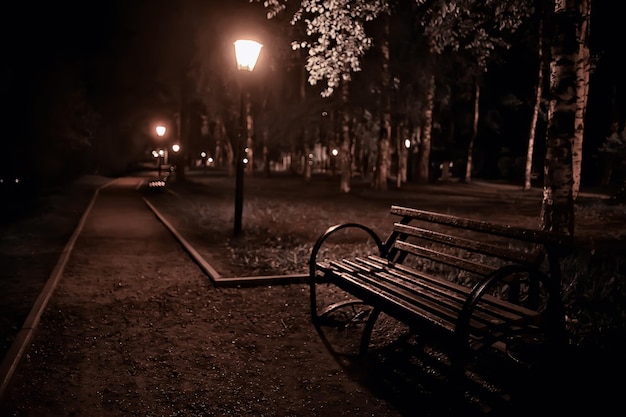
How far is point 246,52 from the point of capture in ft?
33.4

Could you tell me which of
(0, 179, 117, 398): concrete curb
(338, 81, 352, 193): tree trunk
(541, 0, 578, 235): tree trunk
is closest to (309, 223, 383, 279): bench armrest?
(0, 179, 117, 398): concrete curb

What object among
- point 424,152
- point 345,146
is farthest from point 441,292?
point 424,152

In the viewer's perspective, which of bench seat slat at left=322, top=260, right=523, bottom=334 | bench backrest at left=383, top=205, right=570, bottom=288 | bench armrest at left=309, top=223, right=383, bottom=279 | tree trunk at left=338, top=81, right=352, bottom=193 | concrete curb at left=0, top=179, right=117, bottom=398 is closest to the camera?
bench seat slat at left=322, top=260, right=523, bottom=334

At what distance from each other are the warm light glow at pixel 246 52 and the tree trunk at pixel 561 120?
18.3 feet

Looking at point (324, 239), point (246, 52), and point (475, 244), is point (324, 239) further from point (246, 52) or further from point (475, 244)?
point (246, 52)

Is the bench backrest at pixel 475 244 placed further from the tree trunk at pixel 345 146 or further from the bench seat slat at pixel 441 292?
the tree trunk at pixel 345 146

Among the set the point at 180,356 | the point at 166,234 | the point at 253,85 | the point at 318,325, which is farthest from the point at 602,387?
the point at 253,85

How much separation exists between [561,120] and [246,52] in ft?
20.0

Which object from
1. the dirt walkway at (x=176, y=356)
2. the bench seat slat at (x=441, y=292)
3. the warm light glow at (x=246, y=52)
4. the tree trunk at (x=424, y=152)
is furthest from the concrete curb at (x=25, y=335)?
the tree trunk at (x=424, y=152)

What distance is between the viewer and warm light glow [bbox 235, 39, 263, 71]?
10141 millimetres

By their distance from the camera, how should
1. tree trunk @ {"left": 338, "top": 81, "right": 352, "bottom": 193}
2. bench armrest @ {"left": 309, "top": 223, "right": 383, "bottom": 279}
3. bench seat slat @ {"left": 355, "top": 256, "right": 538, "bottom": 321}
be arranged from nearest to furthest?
1. bench seat slat @ {"left": 355, "top": 256, "right": 538, "bottom": 321}
2. bench armrest @ {"left": 309, "top": 223, "right": 383, "bottom": 279}
3. tree trunk @ {"left": 338, "top": 81, "right": 352, "bottom": 193}

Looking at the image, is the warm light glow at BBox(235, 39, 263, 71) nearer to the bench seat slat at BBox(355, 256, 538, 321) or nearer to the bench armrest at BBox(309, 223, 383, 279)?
the bench armrest at BBox(309, 223, 383, 279)

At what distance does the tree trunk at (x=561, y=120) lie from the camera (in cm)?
709

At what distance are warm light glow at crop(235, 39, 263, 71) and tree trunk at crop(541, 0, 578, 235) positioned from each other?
558 cm
